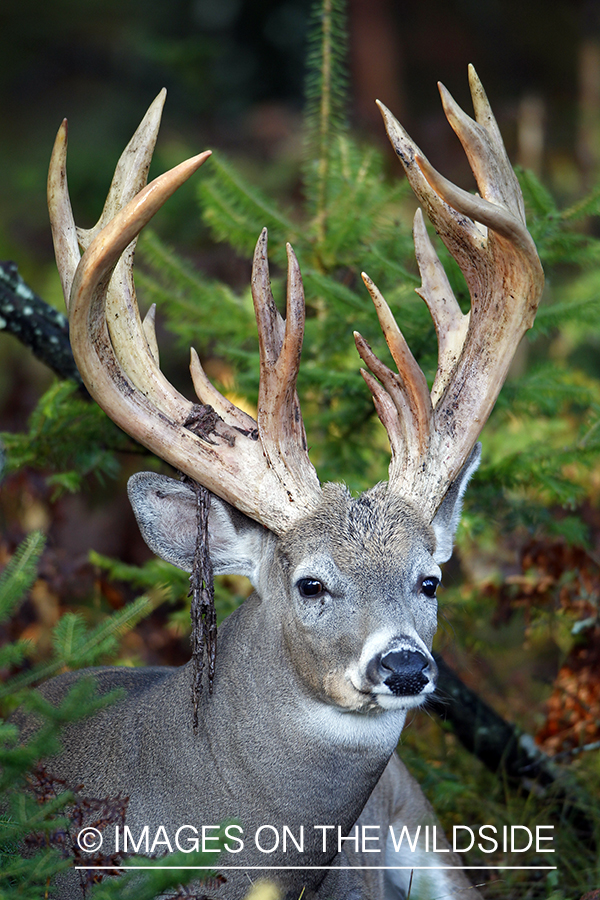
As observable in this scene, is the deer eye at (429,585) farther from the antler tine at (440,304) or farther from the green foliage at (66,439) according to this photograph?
the green foliage at (66,439)

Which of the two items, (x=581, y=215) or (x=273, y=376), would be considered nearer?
(x=273, y=376)

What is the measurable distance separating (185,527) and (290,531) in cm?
45

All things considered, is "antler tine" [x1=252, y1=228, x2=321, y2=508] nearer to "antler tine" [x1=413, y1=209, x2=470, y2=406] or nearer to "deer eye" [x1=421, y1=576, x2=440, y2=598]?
"deer eye" [x1=421, y1=576, x2=440, y2=598]

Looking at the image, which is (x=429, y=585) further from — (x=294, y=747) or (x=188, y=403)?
(x=188, y=403)

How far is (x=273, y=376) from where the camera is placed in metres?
3.56

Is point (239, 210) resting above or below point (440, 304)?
above

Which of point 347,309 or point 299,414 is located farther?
point 347,309

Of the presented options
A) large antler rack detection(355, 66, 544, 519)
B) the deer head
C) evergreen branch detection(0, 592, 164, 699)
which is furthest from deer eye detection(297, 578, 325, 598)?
evergreen branch detection(0, 592, 164, 699)

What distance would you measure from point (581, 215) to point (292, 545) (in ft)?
7.89

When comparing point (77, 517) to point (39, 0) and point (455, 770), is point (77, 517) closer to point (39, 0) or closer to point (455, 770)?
point (455, 770)

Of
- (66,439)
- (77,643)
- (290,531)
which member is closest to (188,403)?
(290,531)

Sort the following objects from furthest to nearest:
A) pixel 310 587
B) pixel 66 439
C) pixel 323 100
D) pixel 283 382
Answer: pixel 323 100
pixel 66 439
pixel 283 382
pixel 310 587

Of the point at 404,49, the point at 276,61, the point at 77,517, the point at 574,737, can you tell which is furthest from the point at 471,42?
the point at 574,737

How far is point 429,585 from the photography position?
3.47 metres
